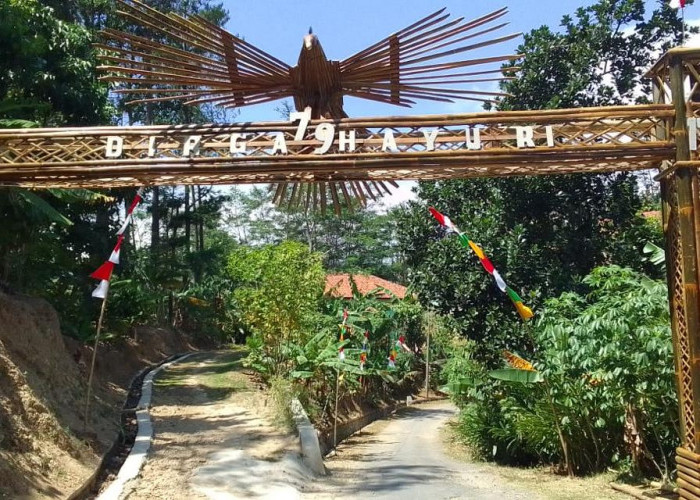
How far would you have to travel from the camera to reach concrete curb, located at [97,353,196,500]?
673 centimetres

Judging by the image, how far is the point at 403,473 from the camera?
32.3ft

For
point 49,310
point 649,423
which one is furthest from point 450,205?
point 49,310

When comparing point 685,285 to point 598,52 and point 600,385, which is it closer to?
point 600,385

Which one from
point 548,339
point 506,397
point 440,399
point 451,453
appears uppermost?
point 548,339

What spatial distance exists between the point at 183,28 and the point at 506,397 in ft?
29.1

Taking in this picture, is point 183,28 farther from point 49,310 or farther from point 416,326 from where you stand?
point 416,326

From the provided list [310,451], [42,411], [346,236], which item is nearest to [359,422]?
[310,451]

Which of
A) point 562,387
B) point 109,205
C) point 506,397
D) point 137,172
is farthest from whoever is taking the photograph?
point 109,205

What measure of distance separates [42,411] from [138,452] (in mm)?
1704

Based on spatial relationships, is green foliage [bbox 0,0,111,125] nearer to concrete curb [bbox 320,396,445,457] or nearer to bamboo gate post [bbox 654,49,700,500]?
concrete curb [bbox 320,396,445,457]

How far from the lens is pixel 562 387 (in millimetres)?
9109

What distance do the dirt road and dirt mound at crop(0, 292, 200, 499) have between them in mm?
2896

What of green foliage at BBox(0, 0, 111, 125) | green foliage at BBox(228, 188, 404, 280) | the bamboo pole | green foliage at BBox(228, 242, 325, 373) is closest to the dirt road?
green foliage at BBox(228, 242, 325, 373)

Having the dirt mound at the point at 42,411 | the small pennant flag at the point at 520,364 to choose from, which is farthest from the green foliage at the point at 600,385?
the dirt mound at the point at 42,411
